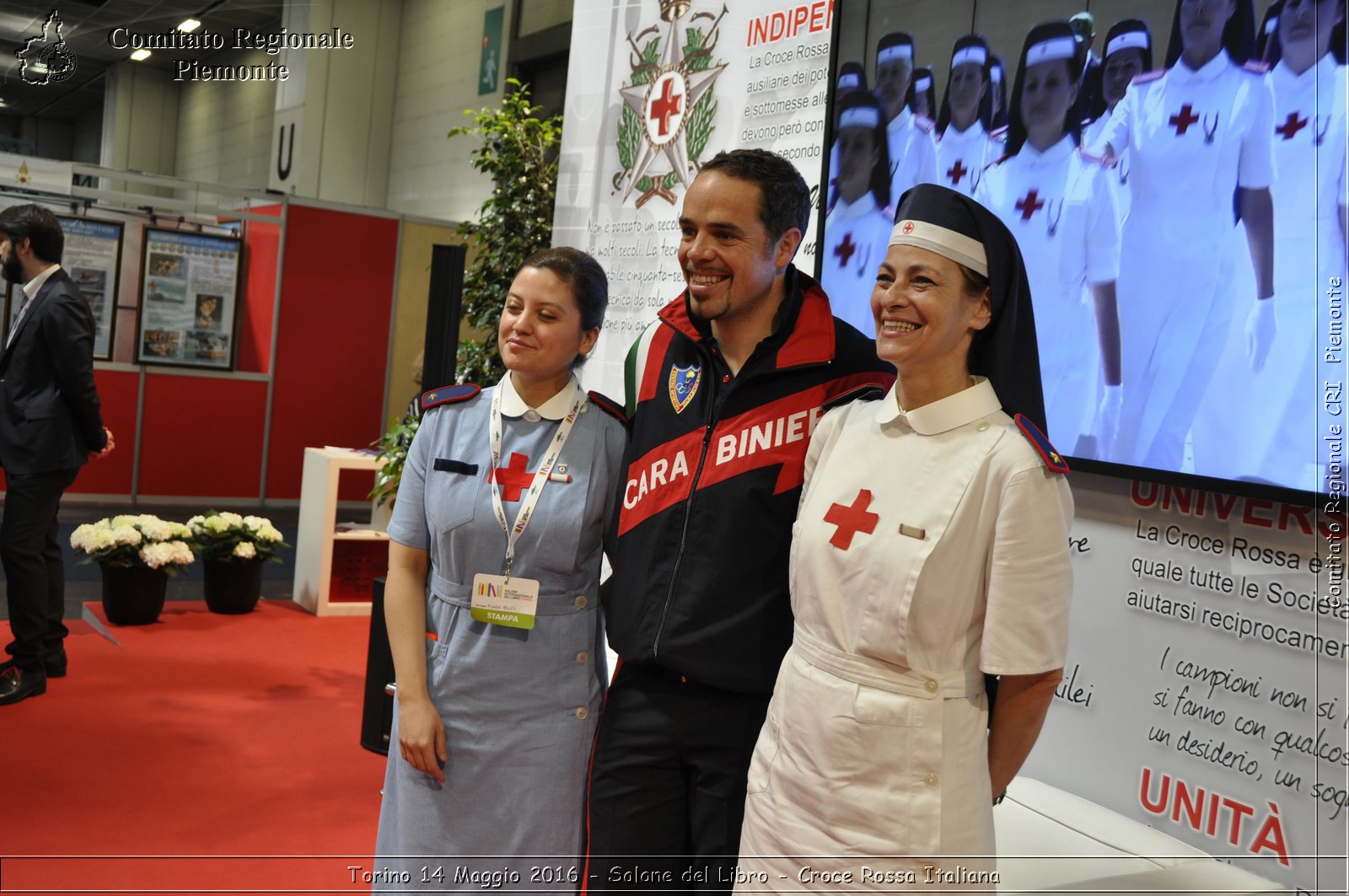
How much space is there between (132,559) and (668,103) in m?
3.28

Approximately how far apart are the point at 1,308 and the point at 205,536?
3.95m

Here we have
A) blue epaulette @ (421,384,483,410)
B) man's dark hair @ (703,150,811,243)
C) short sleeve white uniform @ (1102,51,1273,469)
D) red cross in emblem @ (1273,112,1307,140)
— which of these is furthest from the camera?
short sleeve white uniform @ (1102,51,1273,469)

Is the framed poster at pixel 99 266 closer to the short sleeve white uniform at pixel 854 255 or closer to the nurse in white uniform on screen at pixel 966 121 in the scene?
the short sleeve white uniform at pixel 854 255

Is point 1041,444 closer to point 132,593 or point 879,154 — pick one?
point 879,154

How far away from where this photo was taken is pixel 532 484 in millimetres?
1808

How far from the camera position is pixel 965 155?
9.07ft

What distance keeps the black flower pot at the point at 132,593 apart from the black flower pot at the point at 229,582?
0.37m

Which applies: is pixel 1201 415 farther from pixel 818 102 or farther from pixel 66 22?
pixel 66 22

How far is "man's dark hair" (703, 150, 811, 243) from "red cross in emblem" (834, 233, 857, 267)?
4.32 ft

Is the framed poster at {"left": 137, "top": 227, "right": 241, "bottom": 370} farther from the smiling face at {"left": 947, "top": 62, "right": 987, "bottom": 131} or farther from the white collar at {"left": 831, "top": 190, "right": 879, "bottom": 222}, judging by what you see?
the smiling face at {"left": 947, "top": 62, "right": 987, "bottom": 131}

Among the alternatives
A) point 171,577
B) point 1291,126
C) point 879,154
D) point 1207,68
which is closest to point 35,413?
point 171,577

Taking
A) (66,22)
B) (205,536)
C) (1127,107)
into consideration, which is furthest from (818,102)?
(66,22)

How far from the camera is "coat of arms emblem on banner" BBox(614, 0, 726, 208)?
3.79 meters

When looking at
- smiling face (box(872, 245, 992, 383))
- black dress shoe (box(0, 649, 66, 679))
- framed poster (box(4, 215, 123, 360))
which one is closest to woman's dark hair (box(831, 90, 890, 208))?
smiling face (box(872, 245, 992, 383))
